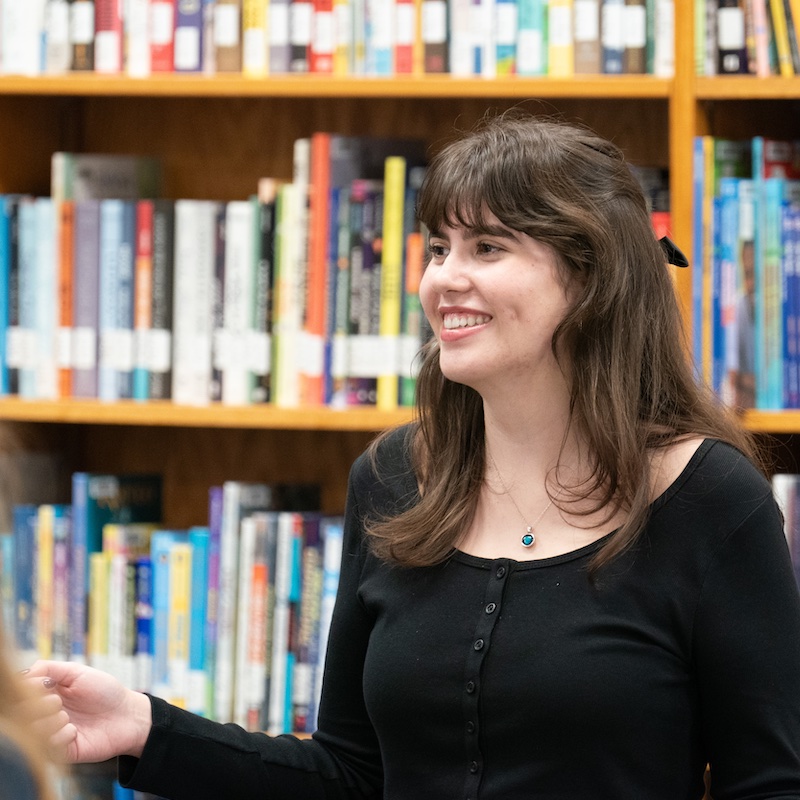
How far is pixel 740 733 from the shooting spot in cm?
122

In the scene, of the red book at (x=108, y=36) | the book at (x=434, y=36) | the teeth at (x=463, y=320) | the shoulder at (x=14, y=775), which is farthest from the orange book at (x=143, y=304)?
the shoulder at (x=14, y=775)

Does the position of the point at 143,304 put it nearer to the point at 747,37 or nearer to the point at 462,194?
the point at 462,194

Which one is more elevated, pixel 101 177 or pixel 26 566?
pixel 101 177

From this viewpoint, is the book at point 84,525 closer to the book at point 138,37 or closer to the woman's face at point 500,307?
the book at point 138,37

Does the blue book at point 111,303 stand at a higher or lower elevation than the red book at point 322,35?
lower

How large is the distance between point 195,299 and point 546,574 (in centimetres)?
82

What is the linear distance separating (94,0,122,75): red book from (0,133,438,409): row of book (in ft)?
0.54

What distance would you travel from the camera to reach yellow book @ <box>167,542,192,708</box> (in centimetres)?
191

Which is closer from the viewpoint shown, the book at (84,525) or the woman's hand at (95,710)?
the woman's hand at (95,710)

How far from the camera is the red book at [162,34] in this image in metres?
1.88

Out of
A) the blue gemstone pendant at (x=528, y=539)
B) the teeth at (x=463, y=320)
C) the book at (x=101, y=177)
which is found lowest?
the blue gemstone pendant at (x=528, y=539)

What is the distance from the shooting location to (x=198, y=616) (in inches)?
75.6

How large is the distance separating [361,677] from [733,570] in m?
0.43

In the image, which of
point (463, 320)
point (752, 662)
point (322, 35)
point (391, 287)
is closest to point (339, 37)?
point (322, 35)
